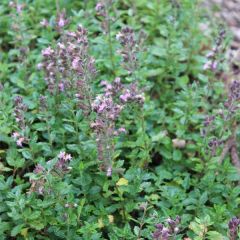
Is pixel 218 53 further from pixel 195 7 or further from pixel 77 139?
pixel 77 139

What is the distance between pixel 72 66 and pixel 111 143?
0.54 meters

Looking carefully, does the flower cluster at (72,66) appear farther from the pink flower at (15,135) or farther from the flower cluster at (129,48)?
the pink flower at (15,135)

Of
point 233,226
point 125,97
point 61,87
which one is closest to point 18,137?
point 61,87

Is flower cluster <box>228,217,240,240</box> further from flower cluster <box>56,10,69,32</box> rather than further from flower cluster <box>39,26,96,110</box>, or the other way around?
flower cluster <box>56,10,69,32</box>

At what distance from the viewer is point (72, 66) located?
3.18 metres

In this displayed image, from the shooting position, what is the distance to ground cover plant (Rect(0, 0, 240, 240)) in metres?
3.00

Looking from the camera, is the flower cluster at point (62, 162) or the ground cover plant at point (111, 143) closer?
the flower cluster at point (62, 162)

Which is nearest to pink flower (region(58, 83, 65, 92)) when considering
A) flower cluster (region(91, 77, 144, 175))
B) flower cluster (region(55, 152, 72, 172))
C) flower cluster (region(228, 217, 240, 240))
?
flower cluster (region(91, 77, 144, 175))

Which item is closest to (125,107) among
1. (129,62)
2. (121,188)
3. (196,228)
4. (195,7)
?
(129,62)

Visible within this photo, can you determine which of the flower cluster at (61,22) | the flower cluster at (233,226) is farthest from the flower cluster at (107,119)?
the flower cluster at (233,226)

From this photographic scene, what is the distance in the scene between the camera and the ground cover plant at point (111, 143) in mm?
2998

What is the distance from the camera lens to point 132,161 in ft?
11.6

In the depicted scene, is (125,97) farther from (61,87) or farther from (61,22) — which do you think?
(61,22)

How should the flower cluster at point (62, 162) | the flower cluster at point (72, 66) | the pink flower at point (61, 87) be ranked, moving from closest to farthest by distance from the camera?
the flower cluster at point (62, 162) < the flower cluster at point (72, 66) < the pink flower at point (61, 87)
